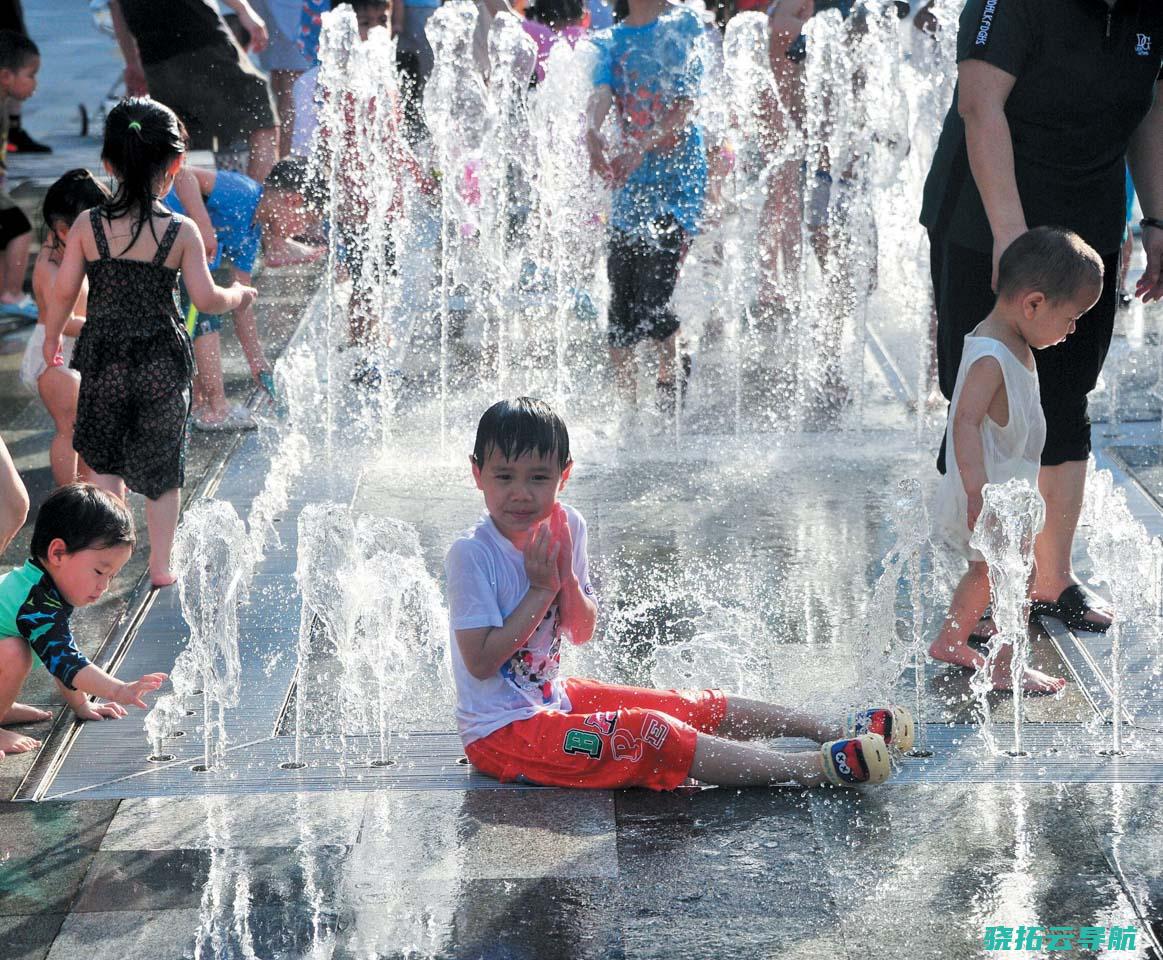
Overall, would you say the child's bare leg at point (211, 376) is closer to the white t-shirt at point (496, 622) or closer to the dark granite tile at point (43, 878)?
the white t-shirt at point (496, 622)

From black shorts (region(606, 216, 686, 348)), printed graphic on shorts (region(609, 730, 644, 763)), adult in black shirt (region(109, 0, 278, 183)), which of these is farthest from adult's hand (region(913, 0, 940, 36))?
printed graphic on shorts (region(609, 730, 644, 763))

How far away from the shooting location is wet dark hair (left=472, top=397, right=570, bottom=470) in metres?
3.15

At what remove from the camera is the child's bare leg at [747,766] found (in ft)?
10.5

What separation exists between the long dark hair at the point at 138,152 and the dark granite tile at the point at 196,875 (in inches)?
75.6

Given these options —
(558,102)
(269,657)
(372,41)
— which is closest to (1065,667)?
(269,657)

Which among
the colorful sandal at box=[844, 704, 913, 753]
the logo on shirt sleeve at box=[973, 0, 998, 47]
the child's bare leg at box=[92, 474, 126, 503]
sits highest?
the logo on shirt sleeve at box=[973, 0, 998, 47]

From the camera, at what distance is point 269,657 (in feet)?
12.8

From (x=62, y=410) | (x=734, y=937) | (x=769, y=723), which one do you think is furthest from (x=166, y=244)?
(x=734, y=937)

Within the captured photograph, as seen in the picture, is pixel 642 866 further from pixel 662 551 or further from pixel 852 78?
pixel 852 78

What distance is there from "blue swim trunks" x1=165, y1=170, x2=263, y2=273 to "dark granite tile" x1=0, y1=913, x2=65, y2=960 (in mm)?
3439

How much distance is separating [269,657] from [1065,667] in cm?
193

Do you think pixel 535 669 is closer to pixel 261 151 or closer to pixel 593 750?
pixel 593 750

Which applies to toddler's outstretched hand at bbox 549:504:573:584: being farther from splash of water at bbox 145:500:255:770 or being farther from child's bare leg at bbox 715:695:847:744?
splash of water at bbox 145:500:255:770

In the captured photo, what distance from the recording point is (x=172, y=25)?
24.6ft
